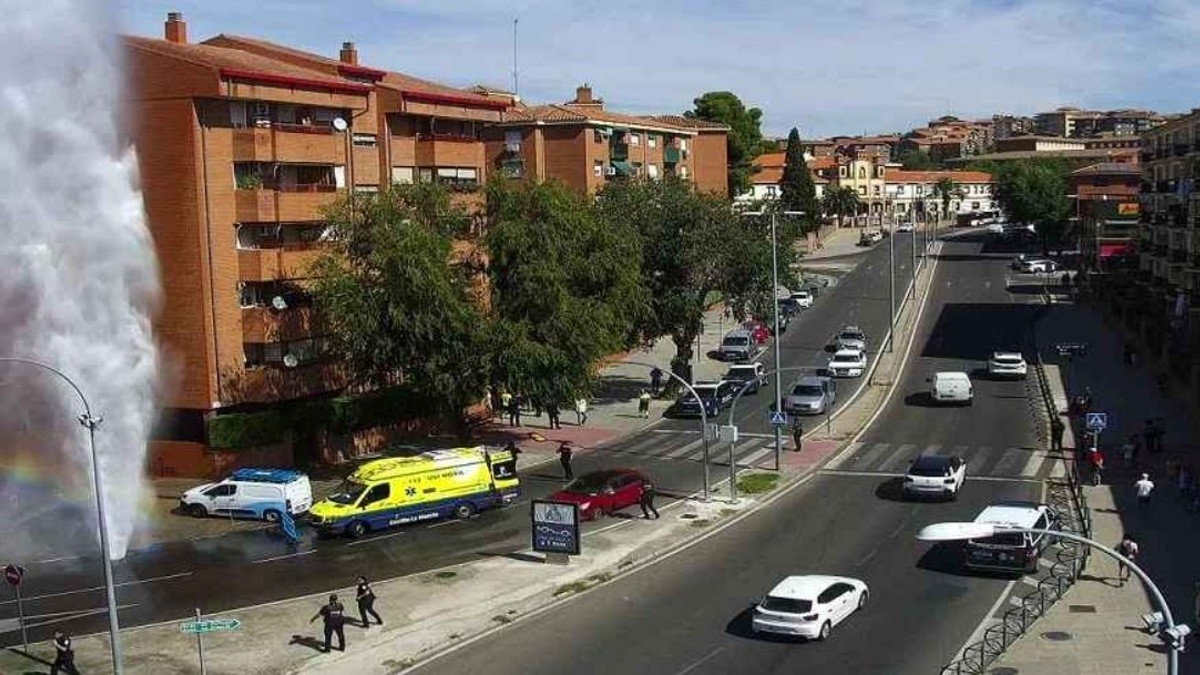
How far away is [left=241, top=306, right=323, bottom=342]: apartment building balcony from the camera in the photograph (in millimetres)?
45281

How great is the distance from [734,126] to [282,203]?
91.8 meters

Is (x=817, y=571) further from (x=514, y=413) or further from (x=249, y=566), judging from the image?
(x=514, y=413)

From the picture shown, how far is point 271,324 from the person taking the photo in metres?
45.4

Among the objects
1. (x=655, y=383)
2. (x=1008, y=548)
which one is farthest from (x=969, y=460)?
(x=655, y=383)

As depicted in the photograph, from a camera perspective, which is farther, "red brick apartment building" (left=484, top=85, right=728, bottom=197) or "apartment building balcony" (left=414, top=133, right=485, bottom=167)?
"red brick apartment building" (left=484, top=85, right=728, bottom=197)

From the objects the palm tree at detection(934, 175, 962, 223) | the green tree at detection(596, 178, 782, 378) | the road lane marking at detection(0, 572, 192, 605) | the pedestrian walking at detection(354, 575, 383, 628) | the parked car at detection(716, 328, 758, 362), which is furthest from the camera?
the palm tree at detection(934, 175, 962, 223)

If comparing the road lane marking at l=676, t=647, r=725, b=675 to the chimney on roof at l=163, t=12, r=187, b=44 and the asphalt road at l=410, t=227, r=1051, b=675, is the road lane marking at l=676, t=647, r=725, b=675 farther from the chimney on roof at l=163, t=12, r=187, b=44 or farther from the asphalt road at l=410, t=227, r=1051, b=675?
the chimney on roof at l=163, t=12, r=187, b=44

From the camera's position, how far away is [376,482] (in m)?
37.2

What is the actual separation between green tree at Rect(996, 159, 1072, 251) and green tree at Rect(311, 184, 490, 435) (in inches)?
3551

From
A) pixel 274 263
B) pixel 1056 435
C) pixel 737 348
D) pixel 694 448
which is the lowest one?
pixel 694 448

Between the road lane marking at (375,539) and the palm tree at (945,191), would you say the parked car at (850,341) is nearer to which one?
the road lane marking at (375,539)

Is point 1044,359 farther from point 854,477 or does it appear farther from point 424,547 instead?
point 424,547

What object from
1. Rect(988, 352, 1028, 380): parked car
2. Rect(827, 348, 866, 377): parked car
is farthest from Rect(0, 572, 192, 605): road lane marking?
Rect(988, 352, 1028, 380): parked car

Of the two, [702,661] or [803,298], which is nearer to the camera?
[702,661]
